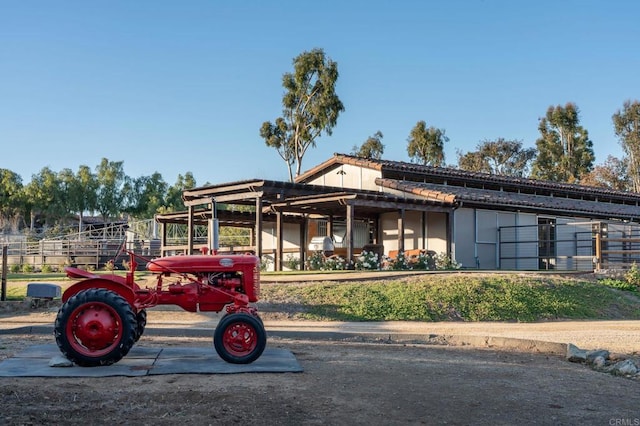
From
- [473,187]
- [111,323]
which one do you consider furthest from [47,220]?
[111,323]

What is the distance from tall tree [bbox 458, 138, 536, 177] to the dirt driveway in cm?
5656

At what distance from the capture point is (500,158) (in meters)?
63.5

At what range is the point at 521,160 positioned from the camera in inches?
2478

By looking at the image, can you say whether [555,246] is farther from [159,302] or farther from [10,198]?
[10,198]

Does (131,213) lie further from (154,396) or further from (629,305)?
(154,396)

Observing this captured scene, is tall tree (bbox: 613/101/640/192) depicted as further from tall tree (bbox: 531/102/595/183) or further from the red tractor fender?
the red tractor fender

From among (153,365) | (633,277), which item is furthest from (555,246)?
(153,365)

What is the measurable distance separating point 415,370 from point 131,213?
5437cm

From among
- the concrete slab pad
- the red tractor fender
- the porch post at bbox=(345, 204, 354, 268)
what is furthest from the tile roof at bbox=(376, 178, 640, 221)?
the red tractor fender

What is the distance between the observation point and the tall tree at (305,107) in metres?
41.9

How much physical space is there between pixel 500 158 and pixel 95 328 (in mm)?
60299

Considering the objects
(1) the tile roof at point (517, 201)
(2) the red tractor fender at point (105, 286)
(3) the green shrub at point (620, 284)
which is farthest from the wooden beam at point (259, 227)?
(2) the red tractor fender at point (105, 286)

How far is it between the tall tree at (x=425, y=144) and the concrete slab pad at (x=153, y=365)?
48503 mm

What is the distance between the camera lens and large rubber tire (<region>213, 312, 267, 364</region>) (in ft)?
25.7
